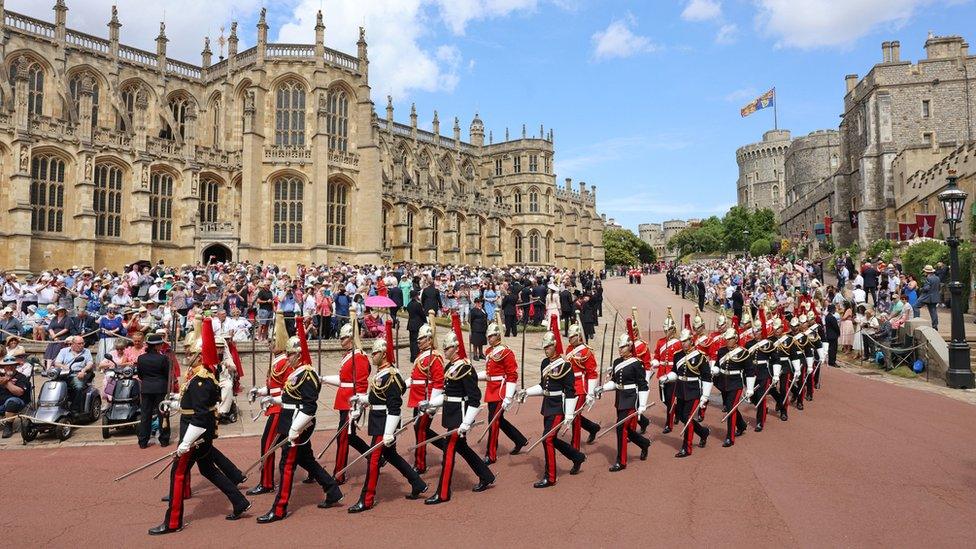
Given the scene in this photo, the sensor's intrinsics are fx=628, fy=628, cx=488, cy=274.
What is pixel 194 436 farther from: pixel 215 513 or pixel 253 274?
pixel 253 274

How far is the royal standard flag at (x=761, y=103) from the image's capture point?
3216 inches

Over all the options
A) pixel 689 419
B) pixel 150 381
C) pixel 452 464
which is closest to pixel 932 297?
pixel 689 419

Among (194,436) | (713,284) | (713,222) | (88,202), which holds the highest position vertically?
(713,222)

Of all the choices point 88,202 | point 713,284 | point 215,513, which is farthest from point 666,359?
point 88,202

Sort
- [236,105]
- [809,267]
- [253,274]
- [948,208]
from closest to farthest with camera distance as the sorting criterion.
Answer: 1. [948,208]
2. [253,274]
3. [809,267]
4. [236,105]

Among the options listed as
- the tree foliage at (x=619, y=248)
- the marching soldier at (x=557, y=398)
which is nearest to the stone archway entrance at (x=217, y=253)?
the marching soldier at (x=557, y=398)

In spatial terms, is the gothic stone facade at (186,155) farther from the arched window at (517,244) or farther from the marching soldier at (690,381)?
the marching soldier at (690,381)

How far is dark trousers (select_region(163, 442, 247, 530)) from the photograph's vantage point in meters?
6.43

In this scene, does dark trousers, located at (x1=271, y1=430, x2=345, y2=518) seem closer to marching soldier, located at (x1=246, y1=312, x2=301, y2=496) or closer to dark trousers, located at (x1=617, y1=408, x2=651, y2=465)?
marching soldier, located at (x1=246, y1=312, x2=301, y2=496)

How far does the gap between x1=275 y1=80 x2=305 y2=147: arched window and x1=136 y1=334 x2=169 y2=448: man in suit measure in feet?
98.7

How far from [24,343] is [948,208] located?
2097 centimetres

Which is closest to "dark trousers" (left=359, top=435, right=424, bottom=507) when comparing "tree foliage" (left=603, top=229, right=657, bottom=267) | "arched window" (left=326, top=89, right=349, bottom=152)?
"arched window" (left=326, top=89, right=349, bottom=152)

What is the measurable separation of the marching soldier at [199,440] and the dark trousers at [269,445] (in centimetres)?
67

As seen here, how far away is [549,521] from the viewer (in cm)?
670
